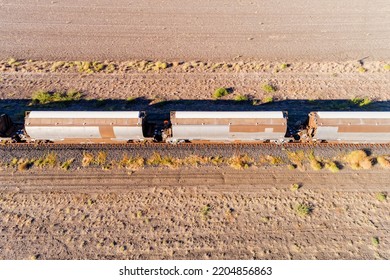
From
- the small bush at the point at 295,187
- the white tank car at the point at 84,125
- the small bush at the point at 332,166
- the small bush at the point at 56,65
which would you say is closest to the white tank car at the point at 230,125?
the white tank car at the point at 84,125

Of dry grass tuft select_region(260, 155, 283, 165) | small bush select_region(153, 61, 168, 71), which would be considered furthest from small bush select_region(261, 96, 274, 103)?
small bush select_region(153, 61, 168, 71)

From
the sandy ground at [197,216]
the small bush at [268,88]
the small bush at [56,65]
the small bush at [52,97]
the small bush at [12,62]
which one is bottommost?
the sandy ground at [197,216]

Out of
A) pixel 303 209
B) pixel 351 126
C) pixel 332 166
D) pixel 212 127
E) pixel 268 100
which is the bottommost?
pixel 303 209

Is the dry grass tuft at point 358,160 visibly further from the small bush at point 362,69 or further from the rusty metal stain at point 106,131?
the rusty metal stain at point 106,131

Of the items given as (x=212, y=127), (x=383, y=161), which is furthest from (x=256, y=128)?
(x=383, y=161)

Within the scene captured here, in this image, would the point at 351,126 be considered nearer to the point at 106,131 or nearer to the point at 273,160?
the point at 273,160

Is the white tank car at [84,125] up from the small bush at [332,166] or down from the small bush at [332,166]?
up

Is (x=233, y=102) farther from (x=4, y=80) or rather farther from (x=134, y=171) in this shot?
(x=4, y=80)
